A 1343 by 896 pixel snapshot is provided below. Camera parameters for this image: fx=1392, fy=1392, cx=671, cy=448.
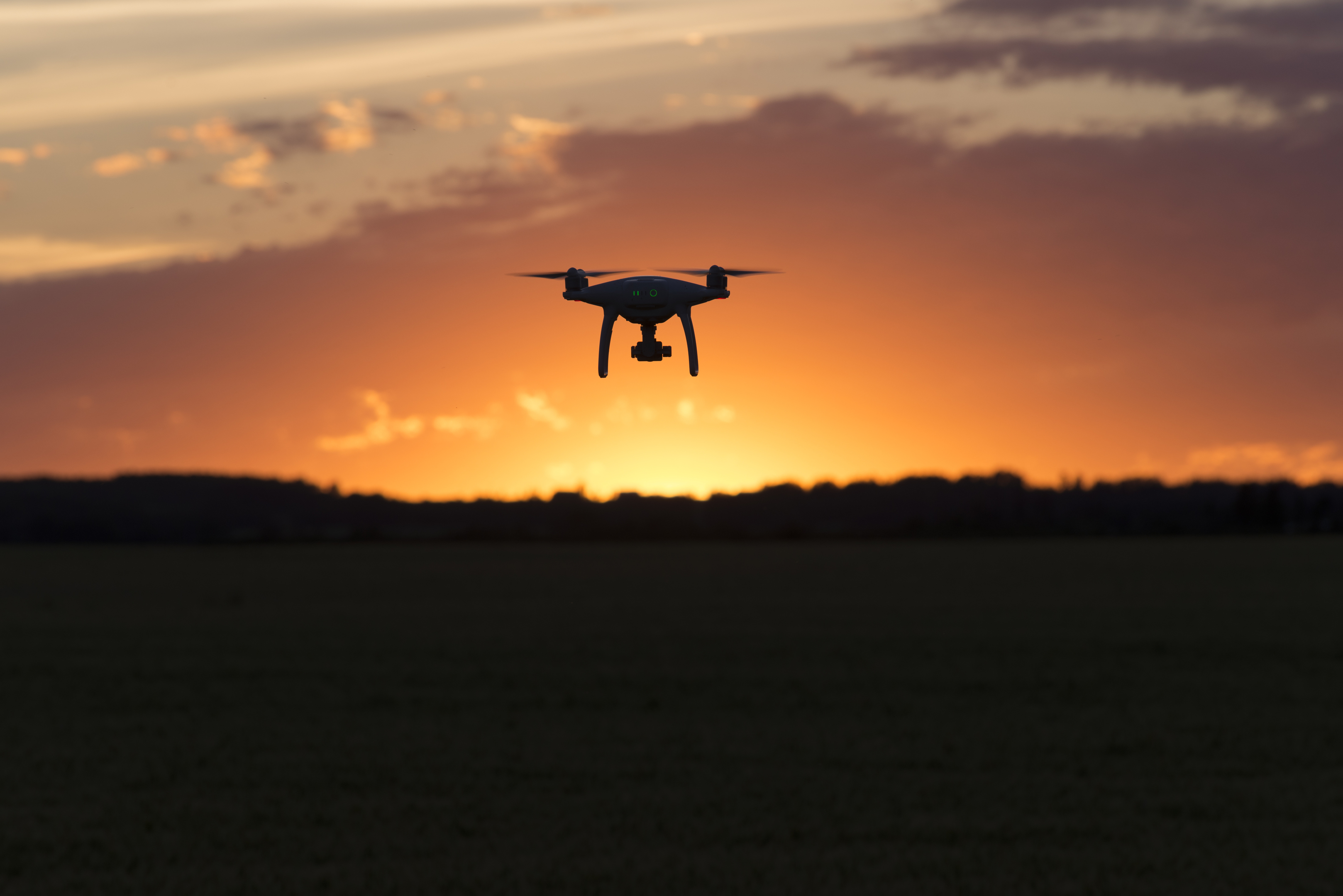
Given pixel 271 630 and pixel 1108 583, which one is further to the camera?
pixel 1108 583

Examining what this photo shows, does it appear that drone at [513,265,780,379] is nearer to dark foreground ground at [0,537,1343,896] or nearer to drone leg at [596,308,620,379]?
Result: drone leg at [596,308,620,379]

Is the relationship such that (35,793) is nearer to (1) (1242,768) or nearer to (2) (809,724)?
(2) (809,724)

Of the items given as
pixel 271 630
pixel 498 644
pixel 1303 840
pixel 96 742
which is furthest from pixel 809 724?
pixel 271 630

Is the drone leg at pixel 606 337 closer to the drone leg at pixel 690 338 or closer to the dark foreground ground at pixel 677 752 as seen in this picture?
the drone leg at pixel 690 338

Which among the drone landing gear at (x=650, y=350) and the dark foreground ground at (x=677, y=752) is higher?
the drone landing gear at (x=650, y=350)

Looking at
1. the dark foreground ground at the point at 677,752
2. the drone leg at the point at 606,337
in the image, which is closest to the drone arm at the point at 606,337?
the drone leg at the point at 606,337

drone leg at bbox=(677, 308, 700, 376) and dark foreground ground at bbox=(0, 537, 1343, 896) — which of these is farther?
dark foreground ground at bbox=(0, 537, 1343, 896)

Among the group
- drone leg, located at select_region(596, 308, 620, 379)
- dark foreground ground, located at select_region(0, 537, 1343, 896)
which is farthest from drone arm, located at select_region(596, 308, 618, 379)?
dark foreground ground, located at select_region(0, 537, 1343, 896)
